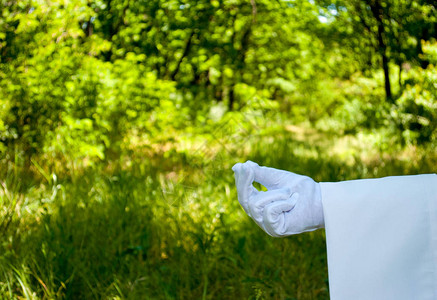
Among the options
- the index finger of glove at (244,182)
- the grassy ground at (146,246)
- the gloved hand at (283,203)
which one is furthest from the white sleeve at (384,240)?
the grassy ground at (146,246)

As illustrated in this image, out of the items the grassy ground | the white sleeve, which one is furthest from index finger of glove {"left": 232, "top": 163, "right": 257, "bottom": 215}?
the grassy ground

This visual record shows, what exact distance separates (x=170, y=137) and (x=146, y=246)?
5.30 ft

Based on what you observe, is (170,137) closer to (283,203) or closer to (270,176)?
(270,176)

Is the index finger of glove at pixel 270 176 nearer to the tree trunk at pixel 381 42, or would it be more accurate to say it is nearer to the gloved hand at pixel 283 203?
the gloved hand at pixel 283 203

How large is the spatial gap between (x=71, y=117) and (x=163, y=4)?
51.4 inches

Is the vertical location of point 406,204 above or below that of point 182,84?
above

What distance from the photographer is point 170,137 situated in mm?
3682

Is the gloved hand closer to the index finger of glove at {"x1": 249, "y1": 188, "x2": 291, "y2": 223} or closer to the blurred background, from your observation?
the index finger of glove at {"x1": 249, "y1": 188, "x2": 291, "y2": 223}

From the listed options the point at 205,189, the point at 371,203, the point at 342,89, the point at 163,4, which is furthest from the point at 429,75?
the point at 342,89

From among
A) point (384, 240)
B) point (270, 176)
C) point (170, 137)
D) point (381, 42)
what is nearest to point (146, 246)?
point (270, 176)

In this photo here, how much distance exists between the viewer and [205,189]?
9.01 ft

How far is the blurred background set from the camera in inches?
81.0

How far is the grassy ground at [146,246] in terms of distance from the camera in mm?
1935

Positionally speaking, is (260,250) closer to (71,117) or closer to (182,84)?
(71,117)
